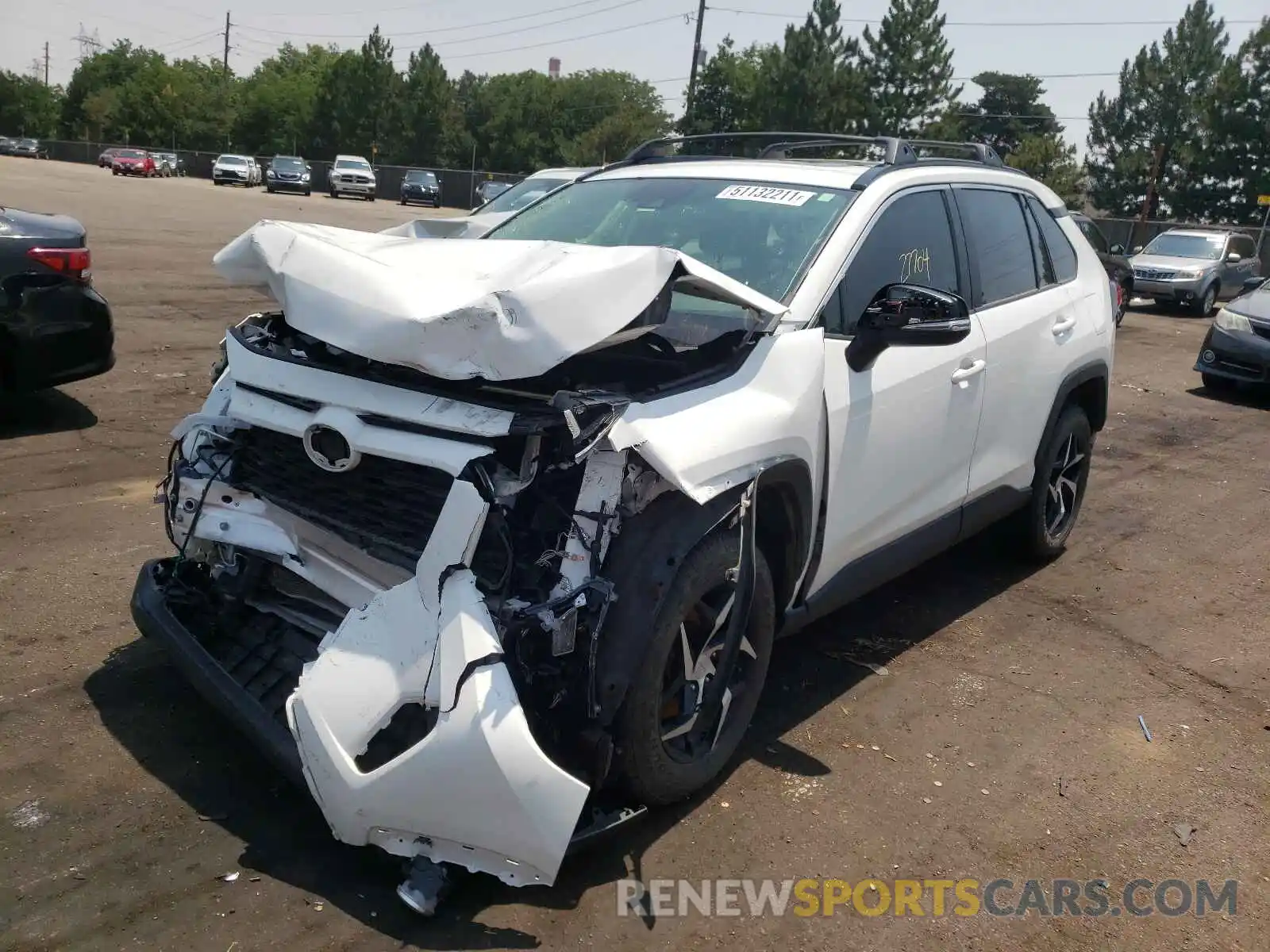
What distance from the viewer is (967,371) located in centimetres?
430

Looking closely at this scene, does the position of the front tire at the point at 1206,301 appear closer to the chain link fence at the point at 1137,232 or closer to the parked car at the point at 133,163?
the chain link fence at the point at 1137,232

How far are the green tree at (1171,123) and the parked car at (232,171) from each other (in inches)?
1797

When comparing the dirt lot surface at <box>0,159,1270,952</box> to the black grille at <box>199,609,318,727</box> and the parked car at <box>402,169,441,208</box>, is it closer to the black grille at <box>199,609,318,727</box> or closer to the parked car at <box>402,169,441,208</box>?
the black grille at <box>199,609,318,727</box>

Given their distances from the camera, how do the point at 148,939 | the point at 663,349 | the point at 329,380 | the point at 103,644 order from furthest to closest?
the point at 103,644 < the point at 663,349 < the point at 329,380 < the point at 148,939

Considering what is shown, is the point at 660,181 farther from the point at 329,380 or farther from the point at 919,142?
the point at 329,380

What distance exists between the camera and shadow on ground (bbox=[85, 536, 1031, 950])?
279 cm

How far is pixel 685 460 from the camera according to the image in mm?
2875

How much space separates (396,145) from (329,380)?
8586 cm

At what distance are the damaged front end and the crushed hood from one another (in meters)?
0.01

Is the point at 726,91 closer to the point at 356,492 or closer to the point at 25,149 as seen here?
the point at 25,149

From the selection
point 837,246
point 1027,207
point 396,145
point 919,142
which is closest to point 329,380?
point 837,246

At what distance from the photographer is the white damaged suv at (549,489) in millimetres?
2699

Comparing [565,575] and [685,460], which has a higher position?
[685,460]

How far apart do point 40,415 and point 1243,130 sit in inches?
2397
